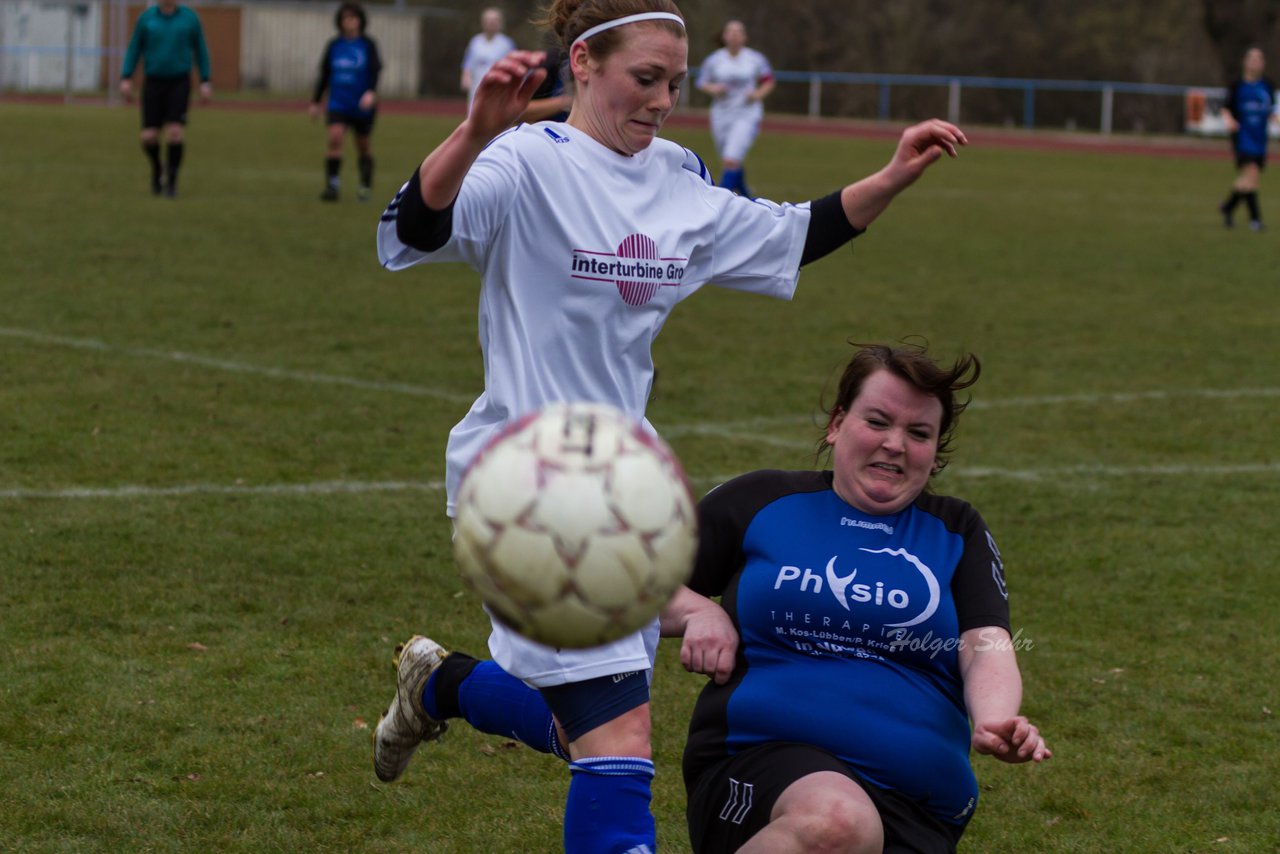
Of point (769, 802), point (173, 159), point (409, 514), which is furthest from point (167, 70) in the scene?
point (769, 802)

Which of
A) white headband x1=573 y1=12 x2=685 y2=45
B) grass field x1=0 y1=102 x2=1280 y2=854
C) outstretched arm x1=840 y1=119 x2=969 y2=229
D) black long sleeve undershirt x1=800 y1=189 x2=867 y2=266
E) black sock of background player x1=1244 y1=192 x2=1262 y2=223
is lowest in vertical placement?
grass field x1=0 y1=102 x2=1280 y2=854

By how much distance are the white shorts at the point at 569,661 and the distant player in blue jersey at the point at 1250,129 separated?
16604 millimetres

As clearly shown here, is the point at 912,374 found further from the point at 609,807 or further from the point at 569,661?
the point at 609,807

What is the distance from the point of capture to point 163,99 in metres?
16.9

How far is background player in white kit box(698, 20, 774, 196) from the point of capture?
19.1 meters

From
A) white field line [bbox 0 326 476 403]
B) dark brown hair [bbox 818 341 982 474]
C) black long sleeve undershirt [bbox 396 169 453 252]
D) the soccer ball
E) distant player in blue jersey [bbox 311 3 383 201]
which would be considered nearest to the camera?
the soccer ball

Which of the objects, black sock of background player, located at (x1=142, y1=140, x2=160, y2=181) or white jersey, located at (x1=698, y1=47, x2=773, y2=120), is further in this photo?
white jersey, located at (x1=698, y1=47, x2=773, y2=120)

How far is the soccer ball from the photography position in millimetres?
2557

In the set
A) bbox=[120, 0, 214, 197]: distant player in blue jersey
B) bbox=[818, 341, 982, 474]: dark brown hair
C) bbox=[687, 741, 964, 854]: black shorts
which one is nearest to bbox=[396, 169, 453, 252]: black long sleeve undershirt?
bbox=[818, 341, 982, 474]: dark brown hair

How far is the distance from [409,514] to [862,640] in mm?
3524

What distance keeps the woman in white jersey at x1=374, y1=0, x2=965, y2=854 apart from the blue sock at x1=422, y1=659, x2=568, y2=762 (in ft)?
0.36

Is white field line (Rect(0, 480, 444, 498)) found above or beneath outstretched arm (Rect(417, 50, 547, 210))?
beneath

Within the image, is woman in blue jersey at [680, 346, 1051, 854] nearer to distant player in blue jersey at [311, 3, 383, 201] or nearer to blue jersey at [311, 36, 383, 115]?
distant player in blue jersey at [311, 3, 383, 201]

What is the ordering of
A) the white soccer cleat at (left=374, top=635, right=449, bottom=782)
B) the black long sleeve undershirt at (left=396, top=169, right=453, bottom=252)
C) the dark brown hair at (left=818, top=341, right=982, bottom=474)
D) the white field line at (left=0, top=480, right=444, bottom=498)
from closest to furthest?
1. the black long sleeve undershirt at (left=396, top=169, right=453, bottom=252)
2. the dark brown hair at (left=818, top=341, right=982, bottom=474)
3. the white soccer cleat at (left=374, top=635, right=449, bottom=782)
4. the white field line at (left=0, top=480, right=444, bottom=498)
